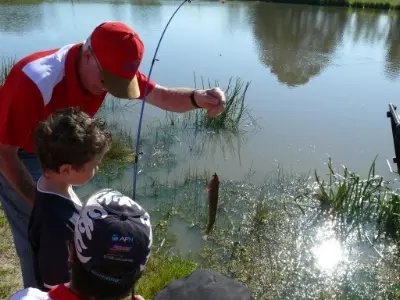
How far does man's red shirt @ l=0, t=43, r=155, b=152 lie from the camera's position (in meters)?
2.02

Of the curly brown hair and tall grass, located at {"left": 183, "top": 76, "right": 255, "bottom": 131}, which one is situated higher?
the curly brown hair

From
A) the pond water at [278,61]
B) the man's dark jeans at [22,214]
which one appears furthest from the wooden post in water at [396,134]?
the man's dark jeans at [22,214]

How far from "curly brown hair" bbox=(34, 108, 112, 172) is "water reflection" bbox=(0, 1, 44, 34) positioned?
507 inches

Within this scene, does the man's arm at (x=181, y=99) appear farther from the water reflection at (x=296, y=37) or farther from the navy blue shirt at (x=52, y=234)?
the water reflection at (x=296, y=37)

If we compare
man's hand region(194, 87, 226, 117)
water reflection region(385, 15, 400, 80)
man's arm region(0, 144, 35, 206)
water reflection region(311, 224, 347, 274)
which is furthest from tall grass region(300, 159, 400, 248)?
water reflection region(385, 15, 400, 80)

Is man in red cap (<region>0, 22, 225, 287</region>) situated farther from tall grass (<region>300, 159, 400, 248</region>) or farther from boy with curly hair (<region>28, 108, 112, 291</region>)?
tall grass (<region>300, 159, 400, 248</region>)

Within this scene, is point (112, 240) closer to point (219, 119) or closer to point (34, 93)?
point (34, 93)

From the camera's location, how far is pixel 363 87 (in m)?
10.4

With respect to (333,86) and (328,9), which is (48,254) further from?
(328,9)

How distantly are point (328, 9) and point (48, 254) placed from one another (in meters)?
23.7

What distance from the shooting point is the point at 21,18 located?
15.8m

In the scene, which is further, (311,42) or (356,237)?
(311,42)

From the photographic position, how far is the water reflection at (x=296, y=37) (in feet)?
38.7

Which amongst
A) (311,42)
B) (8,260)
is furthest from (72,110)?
(311,42)
